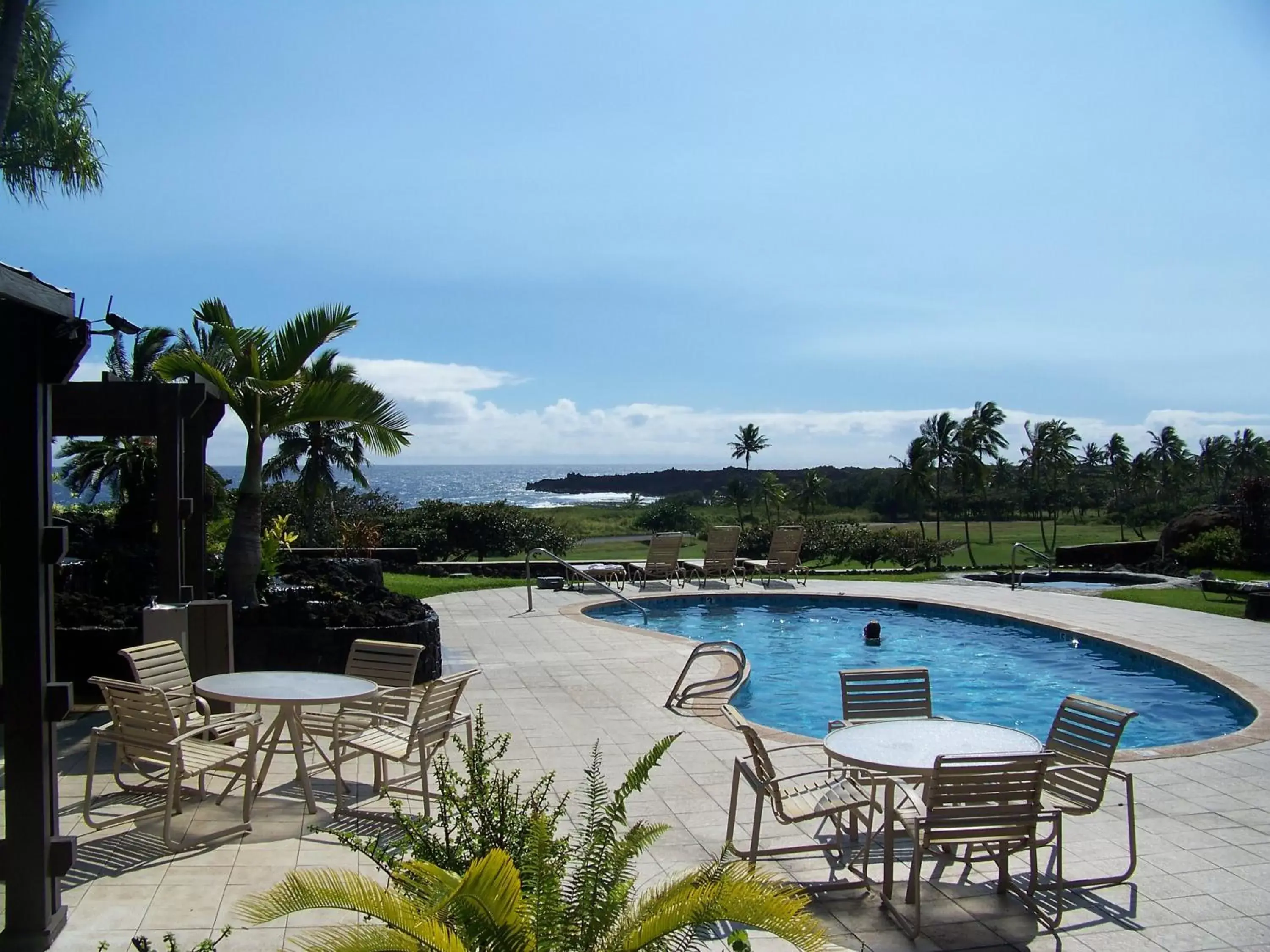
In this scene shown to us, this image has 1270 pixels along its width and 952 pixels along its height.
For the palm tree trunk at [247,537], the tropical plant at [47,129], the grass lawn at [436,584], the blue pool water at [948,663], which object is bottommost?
the blue pool water at [948,663]

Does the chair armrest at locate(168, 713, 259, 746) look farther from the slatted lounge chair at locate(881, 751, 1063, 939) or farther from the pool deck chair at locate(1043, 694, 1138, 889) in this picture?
the pool deck chair at locate(1043, 694, 1138, 889)

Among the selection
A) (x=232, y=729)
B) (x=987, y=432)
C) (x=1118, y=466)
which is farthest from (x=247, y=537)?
(x=1118, y=466)

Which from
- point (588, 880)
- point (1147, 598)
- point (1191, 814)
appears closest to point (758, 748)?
point (588, 880)

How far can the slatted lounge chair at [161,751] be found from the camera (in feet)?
16.1

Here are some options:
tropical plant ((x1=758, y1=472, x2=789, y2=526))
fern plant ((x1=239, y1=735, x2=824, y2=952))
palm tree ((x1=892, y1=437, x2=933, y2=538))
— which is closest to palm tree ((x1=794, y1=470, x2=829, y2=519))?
tropical plant ((x1=758, y1=472, x2=789, y2=526))

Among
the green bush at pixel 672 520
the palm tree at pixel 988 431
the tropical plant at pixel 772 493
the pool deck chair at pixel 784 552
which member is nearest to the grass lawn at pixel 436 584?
the pool deck chair at pixel 784 552

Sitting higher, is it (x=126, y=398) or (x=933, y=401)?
(x=933, y=401)

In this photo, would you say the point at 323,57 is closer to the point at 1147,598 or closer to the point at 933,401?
the point at 1147,598

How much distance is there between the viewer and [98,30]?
1017cm

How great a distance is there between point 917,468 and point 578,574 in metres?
21.1

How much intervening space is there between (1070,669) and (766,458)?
33.1m

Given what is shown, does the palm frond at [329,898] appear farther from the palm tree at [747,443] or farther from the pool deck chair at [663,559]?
the palm tree at [747,443]

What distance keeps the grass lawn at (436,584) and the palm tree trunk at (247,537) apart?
614cm

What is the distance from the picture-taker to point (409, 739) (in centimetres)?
547
